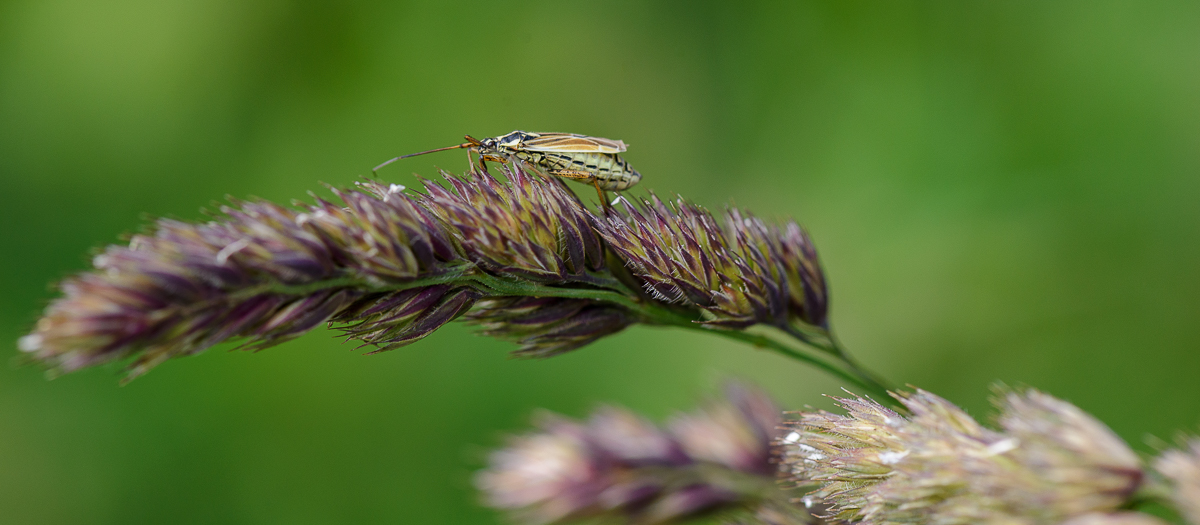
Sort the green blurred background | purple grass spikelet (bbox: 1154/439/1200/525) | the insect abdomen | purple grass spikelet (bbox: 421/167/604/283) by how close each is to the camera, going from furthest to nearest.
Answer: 1. the green blurred background
2. the insect abdomen
3. purple grass spikelet (bbox: 421/167/604/283)
4. purple grass spikelet (bbox: 1154/439/1200/525)

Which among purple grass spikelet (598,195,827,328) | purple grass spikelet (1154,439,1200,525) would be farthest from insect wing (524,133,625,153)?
purple grass spikelet (1154,439,1200,525)

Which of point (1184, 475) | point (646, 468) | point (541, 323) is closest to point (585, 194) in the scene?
point (646, 468)

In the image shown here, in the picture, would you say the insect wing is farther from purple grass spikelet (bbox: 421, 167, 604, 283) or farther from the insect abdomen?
purple grass spikelet (bbox: 421, 167, 604, 283)

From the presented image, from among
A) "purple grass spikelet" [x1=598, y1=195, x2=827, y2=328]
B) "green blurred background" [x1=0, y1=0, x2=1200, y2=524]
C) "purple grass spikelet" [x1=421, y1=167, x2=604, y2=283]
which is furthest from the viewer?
"green blurred background" [x1=0, y1=0, x2=1200, y2=524]

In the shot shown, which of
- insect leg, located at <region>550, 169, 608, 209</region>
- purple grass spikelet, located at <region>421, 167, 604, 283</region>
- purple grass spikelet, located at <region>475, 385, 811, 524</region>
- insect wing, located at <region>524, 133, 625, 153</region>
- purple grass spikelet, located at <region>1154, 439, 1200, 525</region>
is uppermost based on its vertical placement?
insect wing, located at <region>524, 133, 625, 153</region>

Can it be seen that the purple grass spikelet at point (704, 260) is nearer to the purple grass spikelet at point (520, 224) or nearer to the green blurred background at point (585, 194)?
the purple grass spikelet at point (520, 224)

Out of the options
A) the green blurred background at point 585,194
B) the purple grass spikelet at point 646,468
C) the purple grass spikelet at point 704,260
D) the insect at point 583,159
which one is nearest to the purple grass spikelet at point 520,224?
the purple grass spikelet at point 704,260

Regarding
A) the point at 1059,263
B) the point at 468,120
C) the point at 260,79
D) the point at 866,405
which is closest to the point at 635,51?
the point at 468,120
